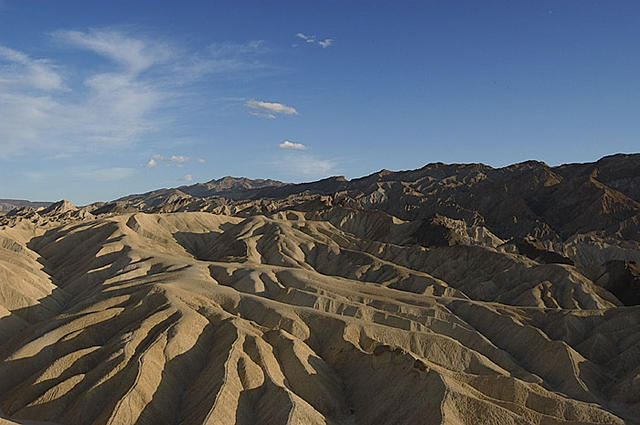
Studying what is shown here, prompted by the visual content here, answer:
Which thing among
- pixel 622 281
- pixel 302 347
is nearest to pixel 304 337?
pixel 302 347

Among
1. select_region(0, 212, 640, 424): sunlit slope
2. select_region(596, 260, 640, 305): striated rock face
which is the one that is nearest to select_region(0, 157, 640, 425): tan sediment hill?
select_region(0, 212, 640, 424): sunlit slope

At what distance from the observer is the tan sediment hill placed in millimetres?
40875

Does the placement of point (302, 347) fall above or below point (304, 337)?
above

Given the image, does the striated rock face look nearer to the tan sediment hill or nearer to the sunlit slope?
the tan sediment hill

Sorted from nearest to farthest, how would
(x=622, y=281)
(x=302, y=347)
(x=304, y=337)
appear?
(x=302, y=347) → (x=304, y=337) → (x=622, y=281)

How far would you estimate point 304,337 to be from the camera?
5688 centimetres

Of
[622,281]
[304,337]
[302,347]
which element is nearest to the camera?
[302,347]

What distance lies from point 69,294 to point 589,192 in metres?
159

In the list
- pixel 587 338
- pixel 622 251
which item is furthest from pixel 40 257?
pixel 622 251

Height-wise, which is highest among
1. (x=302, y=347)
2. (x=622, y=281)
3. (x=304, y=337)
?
(x=302, y=347)

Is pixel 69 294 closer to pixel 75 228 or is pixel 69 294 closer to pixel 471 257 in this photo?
pixel 75 228

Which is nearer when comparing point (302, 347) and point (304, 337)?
point (302, 347)

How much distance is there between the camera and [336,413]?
43750 mm

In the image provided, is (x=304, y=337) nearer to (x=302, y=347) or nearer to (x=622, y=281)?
(x=302, y=347)
